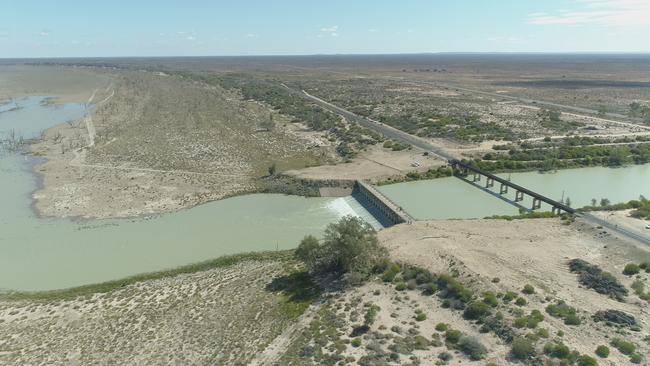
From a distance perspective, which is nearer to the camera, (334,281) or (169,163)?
(334,281)

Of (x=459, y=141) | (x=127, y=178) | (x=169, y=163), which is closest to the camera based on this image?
(x=127, y=178)

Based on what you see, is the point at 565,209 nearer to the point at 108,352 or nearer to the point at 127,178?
the point at 108,352

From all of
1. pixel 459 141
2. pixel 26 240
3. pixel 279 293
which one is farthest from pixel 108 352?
pixel 459 141

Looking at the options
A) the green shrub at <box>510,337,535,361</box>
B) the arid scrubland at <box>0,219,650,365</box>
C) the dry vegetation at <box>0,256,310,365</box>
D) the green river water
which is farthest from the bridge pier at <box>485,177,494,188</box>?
the green shrub at <box>510,337,535,361</box>

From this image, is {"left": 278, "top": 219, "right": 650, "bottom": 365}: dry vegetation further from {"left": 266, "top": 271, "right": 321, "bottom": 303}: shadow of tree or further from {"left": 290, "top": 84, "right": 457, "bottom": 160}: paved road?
{"left": 290, "top": 84, "right": 457, "bottom": 160}: paved road

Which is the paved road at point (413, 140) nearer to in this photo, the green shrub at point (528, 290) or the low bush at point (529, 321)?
the green shrub at point (528, 290)

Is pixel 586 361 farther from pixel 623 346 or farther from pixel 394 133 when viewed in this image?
pixel 394 133
